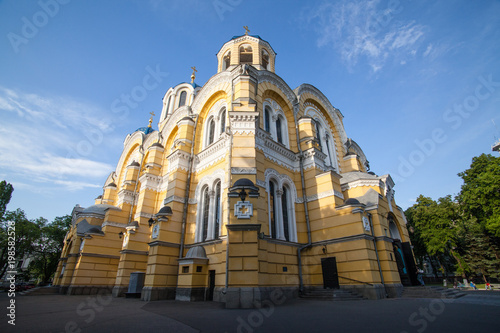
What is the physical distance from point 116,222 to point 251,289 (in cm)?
1654

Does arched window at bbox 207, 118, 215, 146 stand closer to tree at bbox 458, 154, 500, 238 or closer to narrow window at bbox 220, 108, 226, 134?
narrow window at bbox 220, 108, 226, 134

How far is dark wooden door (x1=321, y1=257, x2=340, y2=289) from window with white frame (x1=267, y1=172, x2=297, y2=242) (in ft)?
6.90

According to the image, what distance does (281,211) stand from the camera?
555 inches

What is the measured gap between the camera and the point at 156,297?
12961mm

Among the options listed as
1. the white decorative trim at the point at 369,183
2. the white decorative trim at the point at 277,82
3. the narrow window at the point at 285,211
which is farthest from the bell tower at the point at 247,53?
the white decorative trim at the point at 369,183

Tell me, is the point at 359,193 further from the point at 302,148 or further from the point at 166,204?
the point at 166,204

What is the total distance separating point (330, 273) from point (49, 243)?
136 feet

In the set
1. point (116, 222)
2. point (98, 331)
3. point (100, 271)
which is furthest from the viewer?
point (116, 222)

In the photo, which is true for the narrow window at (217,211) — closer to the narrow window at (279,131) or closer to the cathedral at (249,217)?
the cathedral at (249,217)

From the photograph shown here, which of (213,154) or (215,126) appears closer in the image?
(213,154)

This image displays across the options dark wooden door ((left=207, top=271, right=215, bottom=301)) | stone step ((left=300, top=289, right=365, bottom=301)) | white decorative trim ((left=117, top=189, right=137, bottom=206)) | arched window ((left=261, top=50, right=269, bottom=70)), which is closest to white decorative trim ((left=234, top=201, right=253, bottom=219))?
dark wooden door ((left=207, top=271, right=215, bottom=301))

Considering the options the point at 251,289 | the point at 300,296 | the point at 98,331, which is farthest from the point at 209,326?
the point at 300,296

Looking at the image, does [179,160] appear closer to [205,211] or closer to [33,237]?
[205,211]

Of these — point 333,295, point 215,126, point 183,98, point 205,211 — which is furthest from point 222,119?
point 183,98
